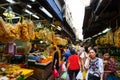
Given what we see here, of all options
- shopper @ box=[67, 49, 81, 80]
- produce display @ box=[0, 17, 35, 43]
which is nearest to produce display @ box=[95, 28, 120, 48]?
shopper @ box=[67, 49, 81, 80]

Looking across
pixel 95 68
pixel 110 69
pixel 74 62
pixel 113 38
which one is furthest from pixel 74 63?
pixel 95 68

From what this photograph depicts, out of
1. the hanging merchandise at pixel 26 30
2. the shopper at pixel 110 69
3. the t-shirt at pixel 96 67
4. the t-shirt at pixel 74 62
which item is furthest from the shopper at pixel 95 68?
the t-shirt at pixel 74 62

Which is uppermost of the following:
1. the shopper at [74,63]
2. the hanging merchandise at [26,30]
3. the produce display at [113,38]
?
the hanging merchandise at [26,30]

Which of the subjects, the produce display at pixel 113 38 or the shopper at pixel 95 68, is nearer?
the shopper at pixel 95 68

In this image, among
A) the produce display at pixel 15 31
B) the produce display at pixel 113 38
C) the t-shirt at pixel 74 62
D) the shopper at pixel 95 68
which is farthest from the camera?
the t-shirt at pixel 74 62

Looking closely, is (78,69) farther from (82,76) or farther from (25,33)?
(25,33)

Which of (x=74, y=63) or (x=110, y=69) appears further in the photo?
(x=74, y=63)

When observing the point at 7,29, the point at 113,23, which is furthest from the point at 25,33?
the point at 113,23

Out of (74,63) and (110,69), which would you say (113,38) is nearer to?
(110,69)

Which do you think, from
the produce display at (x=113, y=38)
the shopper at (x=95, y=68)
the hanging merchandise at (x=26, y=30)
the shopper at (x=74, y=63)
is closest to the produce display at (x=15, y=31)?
the hanging merchandise at (x=26, y=30)

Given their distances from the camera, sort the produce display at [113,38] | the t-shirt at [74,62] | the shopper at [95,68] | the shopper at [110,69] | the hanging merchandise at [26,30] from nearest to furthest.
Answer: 1. the hanging merchandise at [26,30]
2. the shopper at [95,68]
3. the produce display at [113,38]
4. the shopper at [110,69]
5. the t-shirt at [74,62]

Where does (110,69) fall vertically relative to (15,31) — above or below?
below

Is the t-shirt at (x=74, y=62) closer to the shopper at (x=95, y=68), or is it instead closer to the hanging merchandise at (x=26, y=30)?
the shopper at (x=95, y=68)

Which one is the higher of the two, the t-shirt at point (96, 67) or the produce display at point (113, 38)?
the produce display at point (113, 38)
